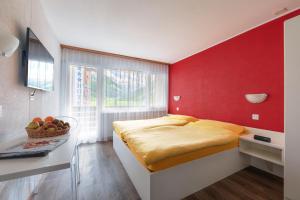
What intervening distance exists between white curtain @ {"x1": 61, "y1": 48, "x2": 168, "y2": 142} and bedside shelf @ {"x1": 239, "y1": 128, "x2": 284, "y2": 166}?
285 centimetres

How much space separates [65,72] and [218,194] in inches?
163

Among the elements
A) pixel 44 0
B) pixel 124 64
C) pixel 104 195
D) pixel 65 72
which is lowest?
pixel 104 195

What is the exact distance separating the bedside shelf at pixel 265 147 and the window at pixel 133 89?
2902 millimetres

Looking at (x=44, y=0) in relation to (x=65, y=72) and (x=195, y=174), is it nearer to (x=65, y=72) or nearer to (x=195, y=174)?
(x=65, y=72)

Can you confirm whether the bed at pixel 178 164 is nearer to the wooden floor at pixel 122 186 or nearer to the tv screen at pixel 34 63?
the wooden floor at pixel 122 186

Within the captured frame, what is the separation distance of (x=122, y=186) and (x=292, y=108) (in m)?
2.40

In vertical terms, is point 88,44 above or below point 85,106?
above

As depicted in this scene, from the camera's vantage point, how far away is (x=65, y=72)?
3.39 m

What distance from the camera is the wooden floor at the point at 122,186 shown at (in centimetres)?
163

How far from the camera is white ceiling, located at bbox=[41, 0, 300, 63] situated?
1861mm

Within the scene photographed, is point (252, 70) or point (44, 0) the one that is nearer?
point (44, 0)

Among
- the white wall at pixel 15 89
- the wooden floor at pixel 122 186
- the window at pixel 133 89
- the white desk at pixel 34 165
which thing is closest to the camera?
the white desk at pixel 34 165

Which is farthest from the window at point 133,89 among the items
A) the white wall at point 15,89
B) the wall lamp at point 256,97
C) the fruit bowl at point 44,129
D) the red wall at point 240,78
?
the wall lamp at point 256,97

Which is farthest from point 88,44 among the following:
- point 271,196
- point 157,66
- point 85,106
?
point 271,196
